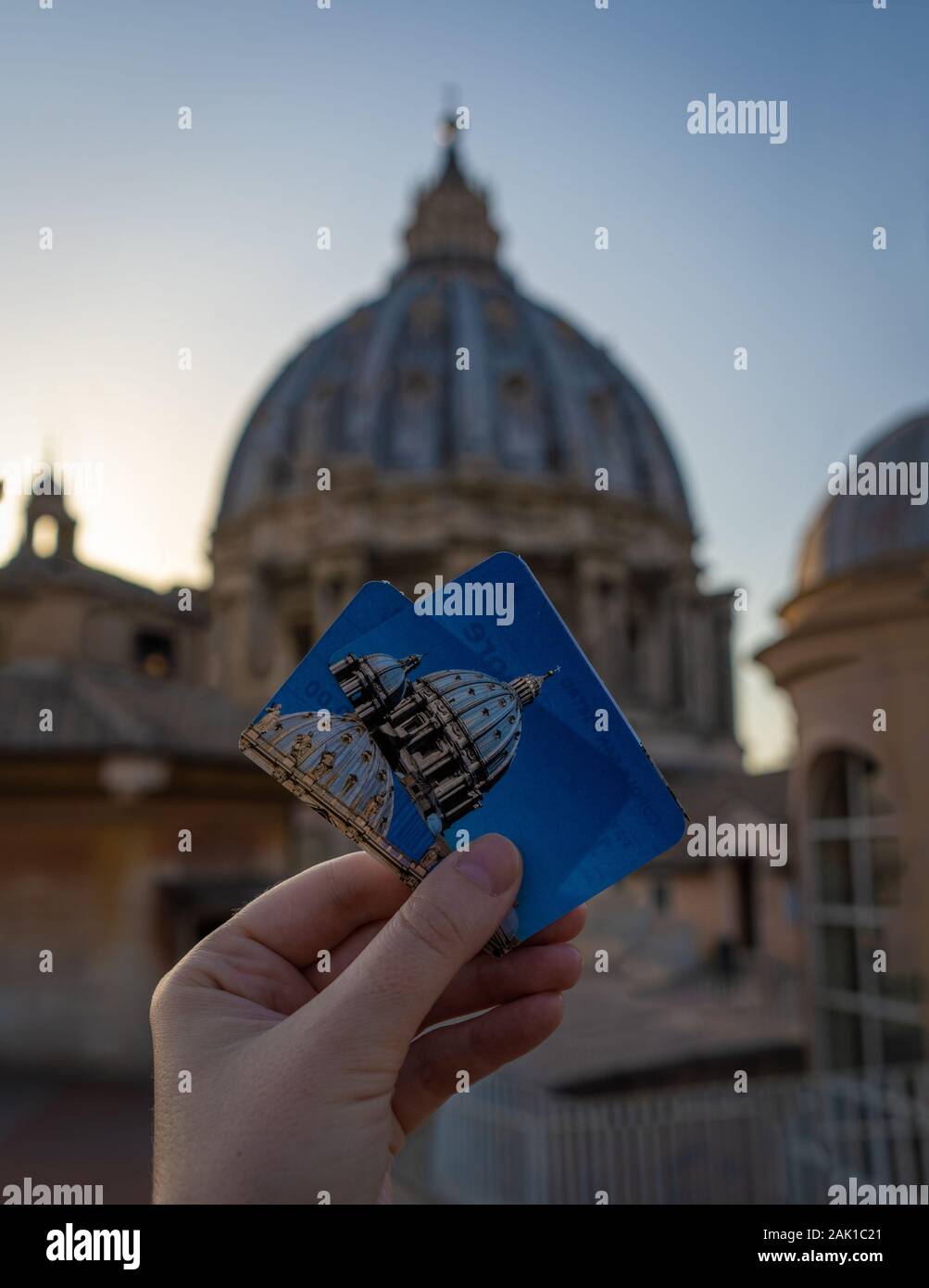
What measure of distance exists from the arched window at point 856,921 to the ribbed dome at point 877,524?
1.41m

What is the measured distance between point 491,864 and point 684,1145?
633cm

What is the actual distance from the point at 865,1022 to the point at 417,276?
145 feet

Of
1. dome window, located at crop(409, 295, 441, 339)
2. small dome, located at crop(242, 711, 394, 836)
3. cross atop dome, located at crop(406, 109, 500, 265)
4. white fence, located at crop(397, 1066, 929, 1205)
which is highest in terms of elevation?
cross atop dome, located at crop(406, 109, 500, 265)

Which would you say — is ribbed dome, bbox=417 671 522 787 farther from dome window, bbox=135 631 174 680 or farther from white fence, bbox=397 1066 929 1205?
dome window, bbox=135 631 174 680

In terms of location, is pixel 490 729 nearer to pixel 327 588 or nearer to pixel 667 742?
pixel 327 588

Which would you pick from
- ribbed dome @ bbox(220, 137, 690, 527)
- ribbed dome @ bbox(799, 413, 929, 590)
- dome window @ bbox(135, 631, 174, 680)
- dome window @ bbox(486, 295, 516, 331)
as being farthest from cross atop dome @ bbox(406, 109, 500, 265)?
ribbed dome @ bbox(799, 413, 929, 590)

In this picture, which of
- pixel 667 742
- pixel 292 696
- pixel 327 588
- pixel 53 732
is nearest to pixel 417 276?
pixel 327 588

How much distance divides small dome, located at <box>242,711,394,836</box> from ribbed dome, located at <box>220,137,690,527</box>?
112 feet

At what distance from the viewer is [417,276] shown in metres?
46.2

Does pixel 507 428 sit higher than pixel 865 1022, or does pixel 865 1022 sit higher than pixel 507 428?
pixel 507 428

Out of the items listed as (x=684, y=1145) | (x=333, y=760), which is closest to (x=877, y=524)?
(x=684, y=1145)

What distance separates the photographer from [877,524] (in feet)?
24.0

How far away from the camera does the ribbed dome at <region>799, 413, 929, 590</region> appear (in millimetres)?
7133

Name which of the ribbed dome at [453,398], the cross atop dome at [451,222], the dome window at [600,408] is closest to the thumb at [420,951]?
the ribbed dome at [453,398]
